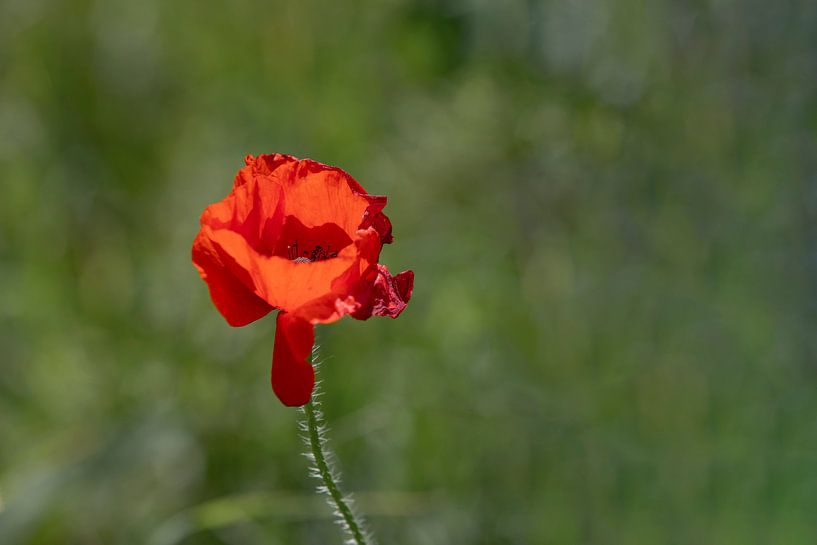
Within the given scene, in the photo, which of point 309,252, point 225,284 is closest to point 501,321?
point 309,252

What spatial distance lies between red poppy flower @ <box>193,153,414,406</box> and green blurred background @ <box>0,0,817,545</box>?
0.99 metres

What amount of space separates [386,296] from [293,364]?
0.16 meters

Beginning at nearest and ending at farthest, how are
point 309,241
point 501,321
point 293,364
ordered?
point 293,364 < point 309,241 < point 501,321

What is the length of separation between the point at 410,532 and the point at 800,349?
3.59ft

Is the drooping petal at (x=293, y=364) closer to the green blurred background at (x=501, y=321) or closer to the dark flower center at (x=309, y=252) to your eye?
the dark flower center at (x=309, y=252)

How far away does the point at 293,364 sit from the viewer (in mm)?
1241

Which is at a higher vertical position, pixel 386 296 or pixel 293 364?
pixel 386 296

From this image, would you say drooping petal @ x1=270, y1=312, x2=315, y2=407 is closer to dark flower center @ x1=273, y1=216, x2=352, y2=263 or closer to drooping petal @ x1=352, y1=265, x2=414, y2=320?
drooping petal @ x1=352, y1=265, x2=414, y2=320

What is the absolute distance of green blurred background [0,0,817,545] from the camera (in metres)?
2.49

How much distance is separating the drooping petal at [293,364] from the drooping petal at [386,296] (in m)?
0.07

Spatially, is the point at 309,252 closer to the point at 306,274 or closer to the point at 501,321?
the point at 306,274

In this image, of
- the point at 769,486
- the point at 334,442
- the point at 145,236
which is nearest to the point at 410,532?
the point at 334,442

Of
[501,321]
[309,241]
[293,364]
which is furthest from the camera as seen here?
[501,321]

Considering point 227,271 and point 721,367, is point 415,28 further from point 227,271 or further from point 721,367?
point 227,271
